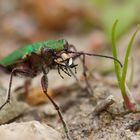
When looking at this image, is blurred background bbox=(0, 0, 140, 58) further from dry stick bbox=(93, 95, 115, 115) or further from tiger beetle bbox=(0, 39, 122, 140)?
dry stick bbox=(93, 95, 115, 115)

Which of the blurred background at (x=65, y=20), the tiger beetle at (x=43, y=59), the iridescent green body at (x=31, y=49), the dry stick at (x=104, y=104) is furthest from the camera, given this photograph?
the blurred background at (x=65, y=20)

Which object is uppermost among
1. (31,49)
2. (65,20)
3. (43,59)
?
(65,20)

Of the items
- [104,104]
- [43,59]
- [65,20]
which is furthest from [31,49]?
[65,20]

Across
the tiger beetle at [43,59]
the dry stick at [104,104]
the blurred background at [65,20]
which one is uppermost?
the blurred background at [65,20]

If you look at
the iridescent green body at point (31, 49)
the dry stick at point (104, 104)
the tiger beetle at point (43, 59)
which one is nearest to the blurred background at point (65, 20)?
the iridescent green body at point (31, 49)

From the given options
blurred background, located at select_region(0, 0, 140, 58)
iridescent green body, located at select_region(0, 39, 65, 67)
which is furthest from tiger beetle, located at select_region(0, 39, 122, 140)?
blurred background, located at select_region(0, 0, 140, 58)

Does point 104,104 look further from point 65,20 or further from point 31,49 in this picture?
point 65,20

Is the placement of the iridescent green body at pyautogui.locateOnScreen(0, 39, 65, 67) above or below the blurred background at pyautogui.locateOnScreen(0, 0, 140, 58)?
below

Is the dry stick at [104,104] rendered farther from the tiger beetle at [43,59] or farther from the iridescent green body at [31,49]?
the iridescent green body at [31,49]
